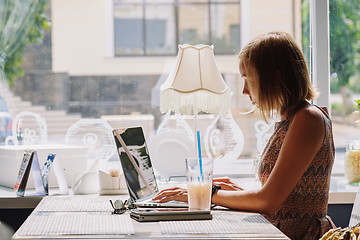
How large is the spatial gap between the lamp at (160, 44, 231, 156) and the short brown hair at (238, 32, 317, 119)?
680 millimetres

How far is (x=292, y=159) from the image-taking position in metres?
1.74

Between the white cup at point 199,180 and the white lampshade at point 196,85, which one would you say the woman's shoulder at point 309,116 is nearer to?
the white cup at point 199,180

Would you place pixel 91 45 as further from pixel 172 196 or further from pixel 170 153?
pixel 172 196

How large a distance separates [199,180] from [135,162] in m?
0.49

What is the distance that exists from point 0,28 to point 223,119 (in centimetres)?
131

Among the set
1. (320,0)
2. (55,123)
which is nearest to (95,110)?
(55,123)

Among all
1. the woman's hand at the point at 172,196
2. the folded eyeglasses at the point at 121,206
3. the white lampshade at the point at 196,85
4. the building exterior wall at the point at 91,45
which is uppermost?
the building exterior wall at the point at 91,45

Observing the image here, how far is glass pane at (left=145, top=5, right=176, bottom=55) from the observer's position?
2945 mm

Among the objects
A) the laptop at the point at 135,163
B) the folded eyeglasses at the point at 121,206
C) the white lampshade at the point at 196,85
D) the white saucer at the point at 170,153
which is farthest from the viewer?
the white saucer at the point at 170,153

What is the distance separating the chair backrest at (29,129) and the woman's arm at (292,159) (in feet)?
4.88

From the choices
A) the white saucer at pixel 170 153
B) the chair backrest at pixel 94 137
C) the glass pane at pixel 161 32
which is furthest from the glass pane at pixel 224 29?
the chair backrest at pixel 94 137

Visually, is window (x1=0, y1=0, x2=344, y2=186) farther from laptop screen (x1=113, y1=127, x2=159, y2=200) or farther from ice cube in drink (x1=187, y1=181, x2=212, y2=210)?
ice cube in drink (x1=187, y1=181, x2=212, y2=210)

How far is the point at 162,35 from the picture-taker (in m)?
2.95

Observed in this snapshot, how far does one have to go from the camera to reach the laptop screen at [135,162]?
2146mm
